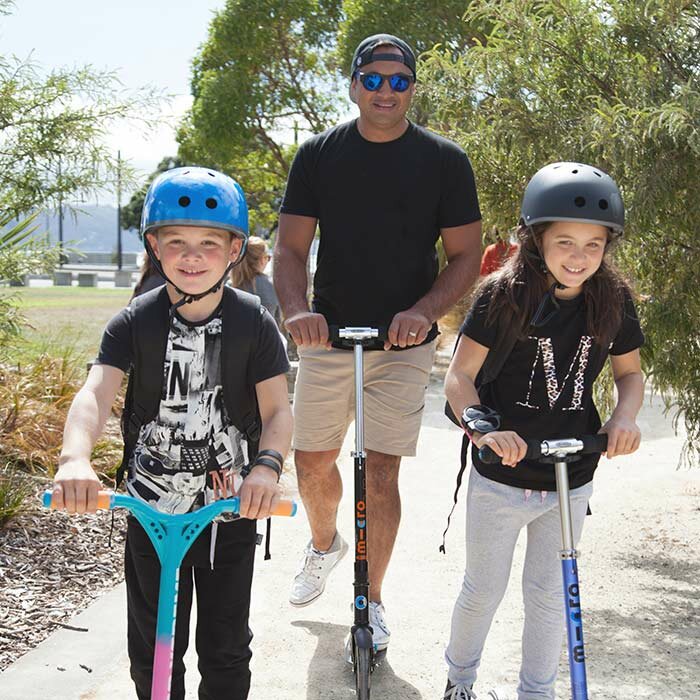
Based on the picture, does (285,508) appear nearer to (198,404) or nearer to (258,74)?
(198,404)

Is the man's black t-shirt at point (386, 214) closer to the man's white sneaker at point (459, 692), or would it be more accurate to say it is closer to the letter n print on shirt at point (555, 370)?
the letter n print on shirt at point (555, 370)

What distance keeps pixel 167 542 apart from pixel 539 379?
60.7 inches

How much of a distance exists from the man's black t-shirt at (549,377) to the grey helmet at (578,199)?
13.2 inches

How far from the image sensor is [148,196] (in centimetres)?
336

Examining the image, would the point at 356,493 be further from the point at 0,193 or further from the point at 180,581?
the point at 0,193

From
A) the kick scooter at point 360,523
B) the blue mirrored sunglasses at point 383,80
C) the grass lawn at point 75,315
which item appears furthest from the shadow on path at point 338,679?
the grass lawn at point 75,315

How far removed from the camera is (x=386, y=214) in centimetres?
466

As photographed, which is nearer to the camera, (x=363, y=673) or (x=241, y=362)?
(x=241, y=362)

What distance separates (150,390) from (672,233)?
2.69 m

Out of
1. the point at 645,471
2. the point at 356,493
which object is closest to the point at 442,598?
the point at 356,493

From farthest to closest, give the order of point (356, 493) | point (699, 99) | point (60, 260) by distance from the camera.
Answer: point (60, 260) < point (699, 99) < point (356, 493)

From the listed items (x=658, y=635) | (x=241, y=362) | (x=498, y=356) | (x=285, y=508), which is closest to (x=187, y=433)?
(x=241, y=362)

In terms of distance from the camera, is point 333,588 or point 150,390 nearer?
point 150,390

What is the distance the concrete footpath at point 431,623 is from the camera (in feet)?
14.3
